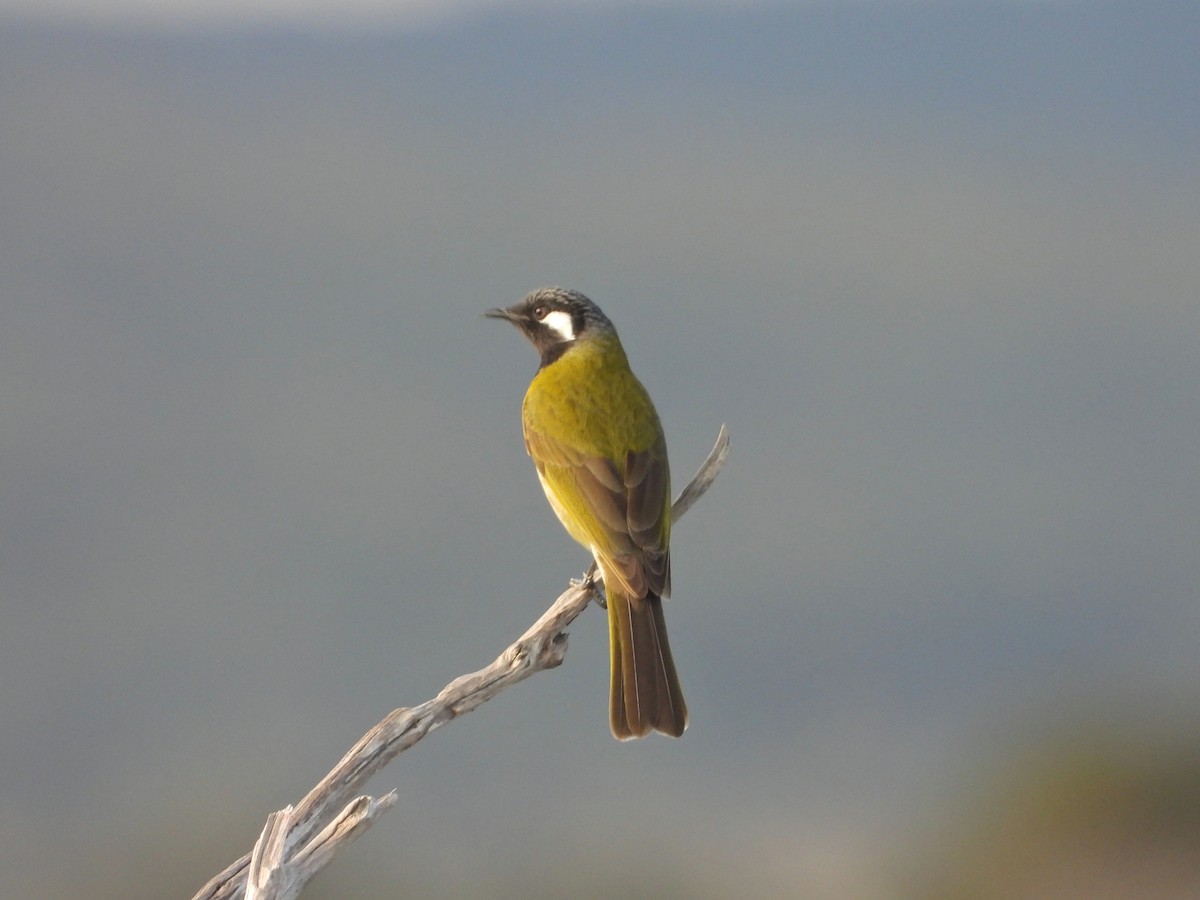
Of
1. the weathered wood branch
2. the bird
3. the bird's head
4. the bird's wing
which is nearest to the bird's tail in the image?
the bird

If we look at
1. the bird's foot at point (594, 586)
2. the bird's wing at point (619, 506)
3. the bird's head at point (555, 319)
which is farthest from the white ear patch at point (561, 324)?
the bird's foot at point (594, 586)

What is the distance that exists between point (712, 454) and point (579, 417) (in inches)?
29.8

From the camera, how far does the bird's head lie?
23.9ft

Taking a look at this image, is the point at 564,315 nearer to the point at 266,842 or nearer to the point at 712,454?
the point at 712,454

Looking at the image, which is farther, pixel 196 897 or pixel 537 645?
pixel 537 645

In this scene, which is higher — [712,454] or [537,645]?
[712,454]

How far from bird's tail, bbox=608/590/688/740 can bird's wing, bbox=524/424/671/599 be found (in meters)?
0.14

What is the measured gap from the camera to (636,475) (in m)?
6.43

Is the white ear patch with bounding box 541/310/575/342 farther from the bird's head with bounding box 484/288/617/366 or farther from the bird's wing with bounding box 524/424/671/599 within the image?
the bird's wing with bounding box 524/424/671/599

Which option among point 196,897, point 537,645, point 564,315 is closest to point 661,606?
point 537,645

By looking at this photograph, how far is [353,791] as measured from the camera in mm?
5023

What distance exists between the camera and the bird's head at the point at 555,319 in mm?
7281

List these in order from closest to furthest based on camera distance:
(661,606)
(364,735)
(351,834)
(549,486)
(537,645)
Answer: (351,834), (364,735), (537,645), (661,606), (549,486)

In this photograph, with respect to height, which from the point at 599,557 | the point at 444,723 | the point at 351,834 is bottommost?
the point at 351,834
